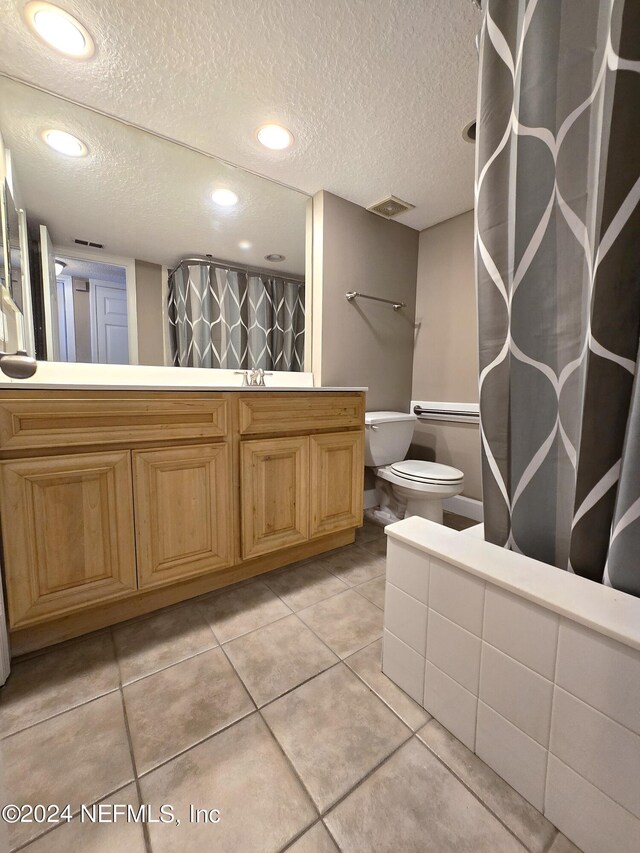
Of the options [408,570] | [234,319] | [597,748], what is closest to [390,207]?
[234,319]

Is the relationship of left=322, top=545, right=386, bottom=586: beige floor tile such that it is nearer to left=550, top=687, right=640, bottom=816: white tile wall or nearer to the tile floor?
the tile floor

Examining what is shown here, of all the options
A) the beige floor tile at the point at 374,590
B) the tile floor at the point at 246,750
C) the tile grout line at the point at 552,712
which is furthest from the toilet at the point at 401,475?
the tile grout line at the point at 552,712

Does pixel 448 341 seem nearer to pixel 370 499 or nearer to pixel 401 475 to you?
pixel 401 475

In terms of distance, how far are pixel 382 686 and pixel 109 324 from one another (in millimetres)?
1693

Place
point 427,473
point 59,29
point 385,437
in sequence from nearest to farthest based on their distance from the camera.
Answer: point 59,29, point 427,473, point 385,437

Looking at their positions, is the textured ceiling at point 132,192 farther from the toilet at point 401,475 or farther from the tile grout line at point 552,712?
the tile grout line at point 552,712

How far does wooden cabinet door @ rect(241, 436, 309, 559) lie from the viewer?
1419 millimetres

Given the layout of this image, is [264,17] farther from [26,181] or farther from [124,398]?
[124,398]

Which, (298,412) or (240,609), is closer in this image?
(240,609)

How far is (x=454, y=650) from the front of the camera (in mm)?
839

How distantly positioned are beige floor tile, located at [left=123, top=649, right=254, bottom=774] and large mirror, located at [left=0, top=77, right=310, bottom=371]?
1230 mm

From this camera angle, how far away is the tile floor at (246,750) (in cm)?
66

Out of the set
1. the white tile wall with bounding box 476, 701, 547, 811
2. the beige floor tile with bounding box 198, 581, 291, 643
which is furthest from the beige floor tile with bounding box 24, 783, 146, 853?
the white tile wall with bounding box 476, 701, 547, 811

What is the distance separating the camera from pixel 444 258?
90.7 inches
